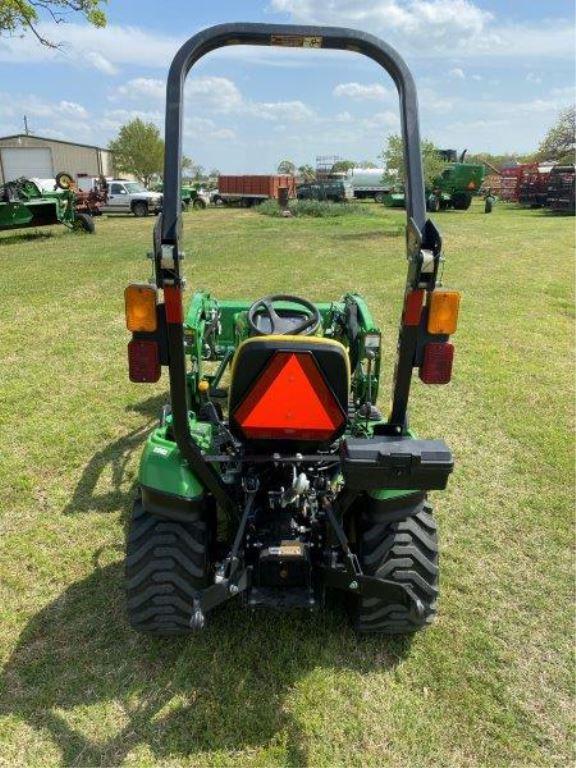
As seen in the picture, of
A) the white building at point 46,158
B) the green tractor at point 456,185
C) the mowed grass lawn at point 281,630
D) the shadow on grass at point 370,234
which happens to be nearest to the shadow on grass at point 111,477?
the mowed grass lawn at point 281,630

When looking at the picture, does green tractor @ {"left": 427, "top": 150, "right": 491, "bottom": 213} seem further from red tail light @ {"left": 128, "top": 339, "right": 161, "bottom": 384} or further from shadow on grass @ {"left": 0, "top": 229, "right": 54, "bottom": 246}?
red tail light @ {"left": 128, "top": 339, "right": 161, "bottom": 384}

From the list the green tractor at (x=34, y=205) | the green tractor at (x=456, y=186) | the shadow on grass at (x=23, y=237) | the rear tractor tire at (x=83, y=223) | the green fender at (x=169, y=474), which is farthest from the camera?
the green tractor at (x=456, y=186)

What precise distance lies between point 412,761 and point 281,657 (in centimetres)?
63

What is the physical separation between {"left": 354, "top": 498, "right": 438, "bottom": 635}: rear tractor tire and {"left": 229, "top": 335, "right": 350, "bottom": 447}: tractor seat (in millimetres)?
489

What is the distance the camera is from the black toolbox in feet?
6.21

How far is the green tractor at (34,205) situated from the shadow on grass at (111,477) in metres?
12.3

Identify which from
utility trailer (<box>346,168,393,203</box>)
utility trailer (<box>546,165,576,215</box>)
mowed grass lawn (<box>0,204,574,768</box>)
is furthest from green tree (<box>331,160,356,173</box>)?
mowed grass lawn (<box>0,204,574,768</box>)

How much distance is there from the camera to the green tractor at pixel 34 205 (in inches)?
575

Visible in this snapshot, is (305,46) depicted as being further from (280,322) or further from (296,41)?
(280,322)

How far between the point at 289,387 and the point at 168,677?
1322 mm

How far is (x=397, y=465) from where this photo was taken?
1894mm

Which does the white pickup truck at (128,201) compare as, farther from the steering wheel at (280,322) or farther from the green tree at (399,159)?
the steering wheel at (280,322)

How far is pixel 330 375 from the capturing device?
207 centimetres

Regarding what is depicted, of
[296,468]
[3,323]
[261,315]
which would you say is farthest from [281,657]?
[3,323]
